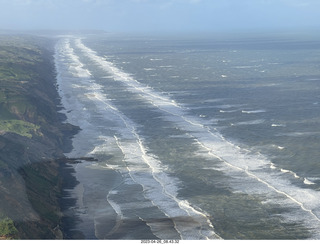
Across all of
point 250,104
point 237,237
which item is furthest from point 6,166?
point 250,104

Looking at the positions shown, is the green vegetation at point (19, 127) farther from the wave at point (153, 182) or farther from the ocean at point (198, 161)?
the wave at point (153, 182)

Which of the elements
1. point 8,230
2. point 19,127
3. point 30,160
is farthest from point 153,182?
point 19,127

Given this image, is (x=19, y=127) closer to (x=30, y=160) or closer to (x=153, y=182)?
(x=30, y=160)

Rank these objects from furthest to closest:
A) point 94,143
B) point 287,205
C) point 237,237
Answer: point 94,143
point 287,205
point 237,237

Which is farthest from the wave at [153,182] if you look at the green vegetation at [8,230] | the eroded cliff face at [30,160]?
the green vegetation at [8,230]

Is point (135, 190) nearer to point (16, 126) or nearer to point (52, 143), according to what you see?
point (52, 143)

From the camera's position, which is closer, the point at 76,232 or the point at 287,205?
the point at 76,232

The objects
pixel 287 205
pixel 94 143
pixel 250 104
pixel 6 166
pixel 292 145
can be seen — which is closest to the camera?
pixel 287 205
